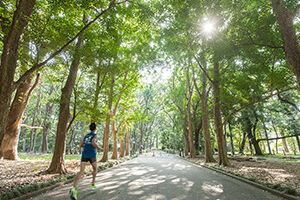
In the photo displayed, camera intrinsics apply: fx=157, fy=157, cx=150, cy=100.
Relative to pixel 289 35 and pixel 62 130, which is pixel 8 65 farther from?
pixel 289 35

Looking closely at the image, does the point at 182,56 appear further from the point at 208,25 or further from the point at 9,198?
the point at 9,198

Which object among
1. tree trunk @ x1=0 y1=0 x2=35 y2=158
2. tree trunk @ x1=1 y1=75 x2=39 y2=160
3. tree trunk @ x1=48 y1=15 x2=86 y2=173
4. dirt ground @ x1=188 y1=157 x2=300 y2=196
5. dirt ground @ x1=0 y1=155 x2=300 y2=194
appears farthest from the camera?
tree trunk @ x1=1 y1=75 x2=39 y2=160

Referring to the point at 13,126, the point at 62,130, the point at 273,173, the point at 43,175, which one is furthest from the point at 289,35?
the point at 13,126

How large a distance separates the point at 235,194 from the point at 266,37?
641cm

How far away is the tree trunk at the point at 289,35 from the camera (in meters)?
5.49

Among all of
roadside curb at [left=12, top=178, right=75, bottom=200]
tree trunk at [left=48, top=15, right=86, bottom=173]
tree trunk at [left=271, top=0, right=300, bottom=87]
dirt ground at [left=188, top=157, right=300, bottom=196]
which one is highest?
tree trunk at [left=271, top=0, right=300, bottom=87]

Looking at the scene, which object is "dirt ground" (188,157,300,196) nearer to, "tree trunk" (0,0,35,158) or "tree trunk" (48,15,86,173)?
"tree trunk" (0,0,35,158)

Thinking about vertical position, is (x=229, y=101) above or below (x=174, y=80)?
below

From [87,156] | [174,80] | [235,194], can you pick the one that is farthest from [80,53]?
[174,80]

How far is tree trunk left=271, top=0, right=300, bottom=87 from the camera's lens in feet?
18.0

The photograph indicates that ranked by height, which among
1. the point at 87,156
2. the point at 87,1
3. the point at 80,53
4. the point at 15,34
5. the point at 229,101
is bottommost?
the point at 87,156

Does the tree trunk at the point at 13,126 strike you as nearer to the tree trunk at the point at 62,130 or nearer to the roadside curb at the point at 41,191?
the tree trunk at the point at 62,130

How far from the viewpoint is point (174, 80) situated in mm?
23266

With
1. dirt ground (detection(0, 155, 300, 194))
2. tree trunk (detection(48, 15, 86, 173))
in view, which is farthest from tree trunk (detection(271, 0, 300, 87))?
tree trunk (detection(48, 15, 86, 173))
